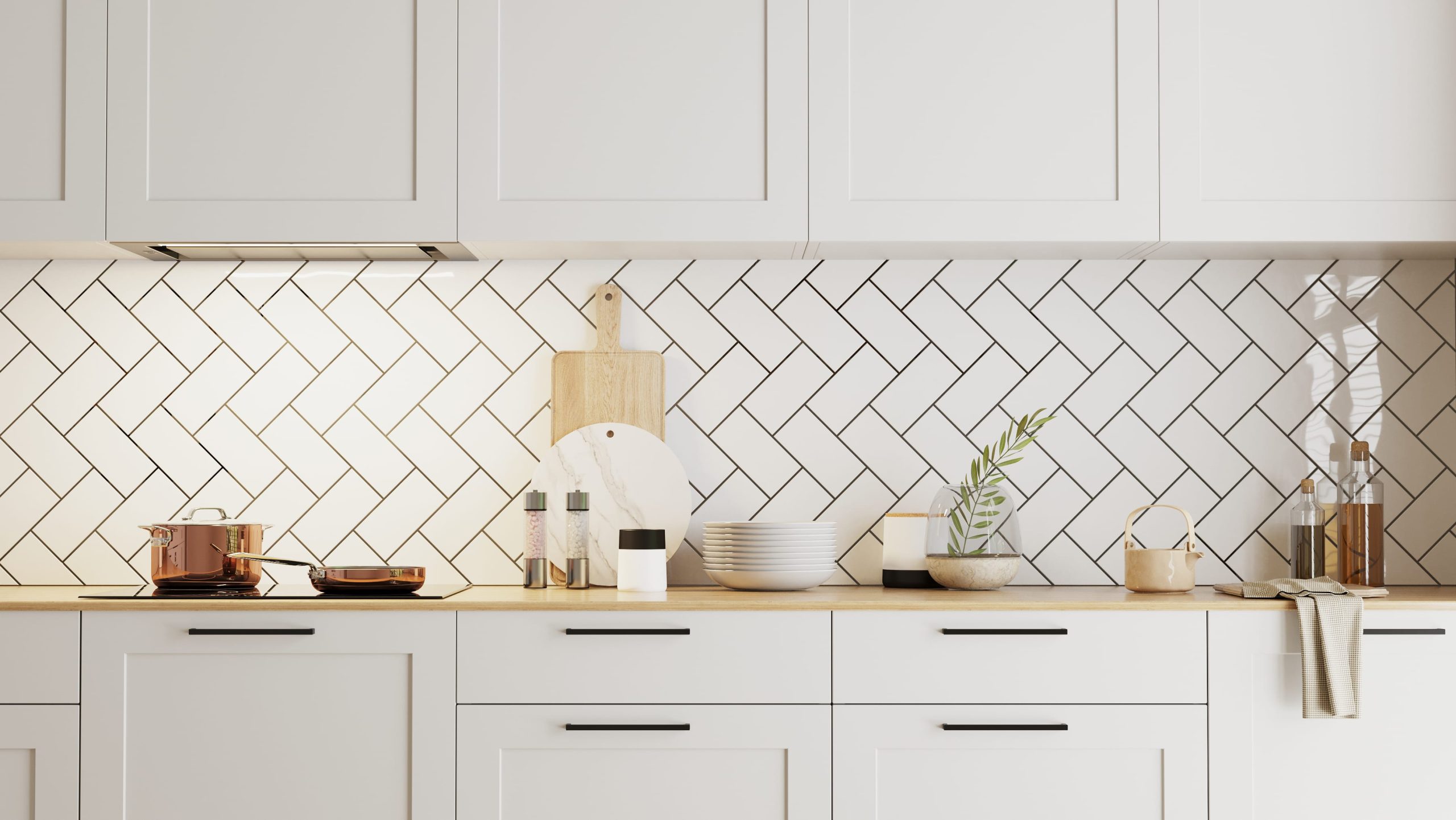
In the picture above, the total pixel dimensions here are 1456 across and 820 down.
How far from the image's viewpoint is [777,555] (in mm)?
2295

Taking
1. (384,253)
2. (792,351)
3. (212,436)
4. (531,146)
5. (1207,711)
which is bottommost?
(1207,711)

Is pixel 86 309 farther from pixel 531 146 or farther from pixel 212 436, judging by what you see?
pixel 531 146

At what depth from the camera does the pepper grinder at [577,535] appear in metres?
2.44

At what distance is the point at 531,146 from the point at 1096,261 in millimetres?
1365

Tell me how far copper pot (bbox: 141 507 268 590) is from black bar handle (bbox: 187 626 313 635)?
0.62 ft

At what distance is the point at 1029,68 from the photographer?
229 centimetres

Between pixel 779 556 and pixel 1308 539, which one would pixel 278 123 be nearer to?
pixel 779 556

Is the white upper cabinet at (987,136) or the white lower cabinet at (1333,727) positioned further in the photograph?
the white upper cabinet at (987,136)

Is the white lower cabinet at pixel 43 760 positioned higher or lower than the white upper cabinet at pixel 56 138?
lower

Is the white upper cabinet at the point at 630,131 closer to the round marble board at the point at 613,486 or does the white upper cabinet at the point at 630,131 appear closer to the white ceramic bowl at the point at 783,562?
the round marble board at the point at 613,486

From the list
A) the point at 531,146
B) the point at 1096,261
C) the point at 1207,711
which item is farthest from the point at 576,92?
the point at 1207,711

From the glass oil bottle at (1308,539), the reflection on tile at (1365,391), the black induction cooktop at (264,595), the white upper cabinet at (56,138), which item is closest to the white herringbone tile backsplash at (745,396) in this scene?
the reflection on tile at (1365,391)

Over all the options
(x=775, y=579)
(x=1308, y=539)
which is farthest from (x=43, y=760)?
(x=1308, y=539)

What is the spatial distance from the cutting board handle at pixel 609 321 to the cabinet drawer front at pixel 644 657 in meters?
0.74
